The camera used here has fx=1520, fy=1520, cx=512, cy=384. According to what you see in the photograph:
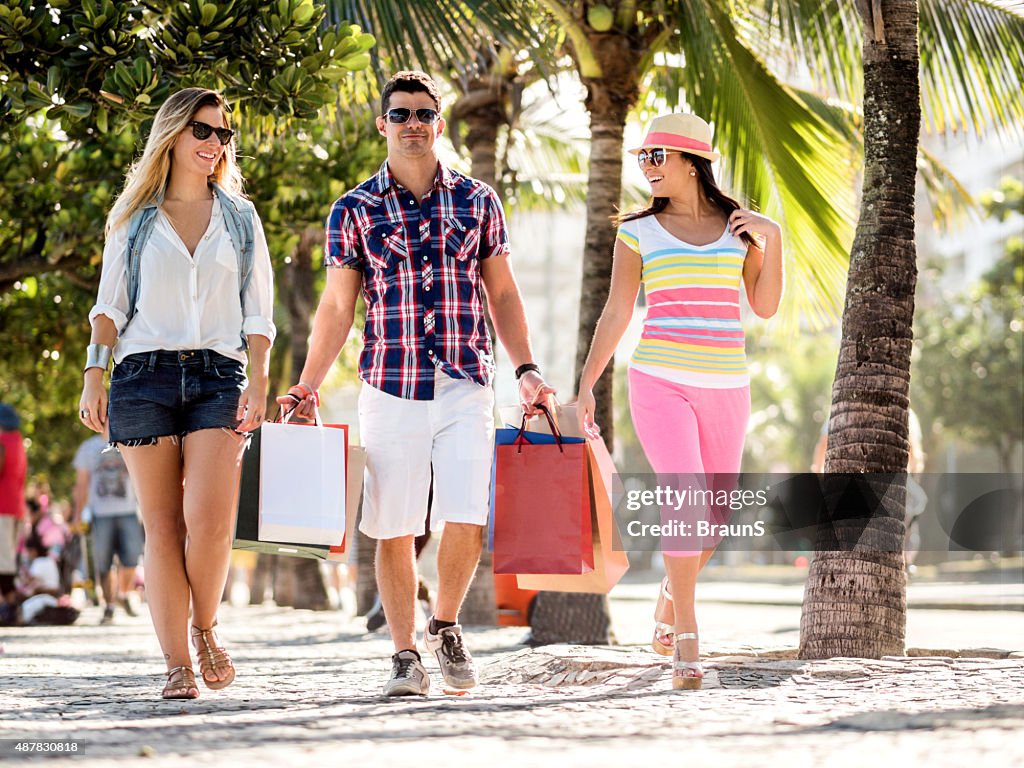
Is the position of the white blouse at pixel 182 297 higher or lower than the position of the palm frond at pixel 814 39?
lower

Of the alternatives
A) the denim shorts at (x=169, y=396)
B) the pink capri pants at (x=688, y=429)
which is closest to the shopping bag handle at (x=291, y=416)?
the denim shorts at (x=169, y=396)

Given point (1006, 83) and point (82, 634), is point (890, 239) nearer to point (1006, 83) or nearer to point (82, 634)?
point (1006, 83)

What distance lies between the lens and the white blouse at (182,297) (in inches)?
209

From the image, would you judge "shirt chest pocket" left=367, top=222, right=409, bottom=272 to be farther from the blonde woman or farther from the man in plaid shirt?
the blonde woman

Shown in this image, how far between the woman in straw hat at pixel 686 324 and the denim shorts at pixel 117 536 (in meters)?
8.56

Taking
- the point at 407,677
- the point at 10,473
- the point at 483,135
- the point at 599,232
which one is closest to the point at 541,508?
the point at 407,677

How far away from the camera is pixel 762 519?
264 inches

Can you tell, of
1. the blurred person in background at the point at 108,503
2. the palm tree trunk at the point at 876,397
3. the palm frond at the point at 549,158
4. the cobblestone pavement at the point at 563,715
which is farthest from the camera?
the palm frond at the point at 549,158

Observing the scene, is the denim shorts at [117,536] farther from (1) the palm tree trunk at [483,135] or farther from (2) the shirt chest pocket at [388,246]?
(2) the shirt chest pocket at [388,246]

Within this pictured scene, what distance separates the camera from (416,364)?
5.26 m

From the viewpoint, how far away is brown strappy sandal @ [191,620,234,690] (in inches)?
210

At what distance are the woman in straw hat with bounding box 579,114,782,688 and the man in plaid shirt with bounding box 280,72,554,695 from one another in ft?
1.65

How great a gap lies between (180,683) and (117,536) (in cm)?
869

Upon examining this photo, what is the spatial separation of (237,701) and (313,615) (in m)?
10.6
